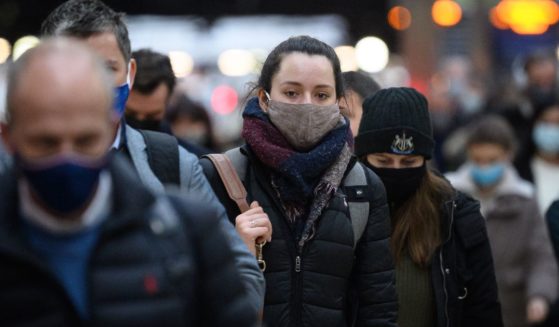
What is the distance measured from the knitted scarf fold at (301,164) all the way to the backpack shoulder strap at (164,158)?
0.66 meters

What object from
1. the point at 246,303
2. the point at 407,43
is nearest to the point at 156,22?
the point at 407,43

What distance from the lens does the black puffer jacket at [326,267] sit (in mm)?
4977

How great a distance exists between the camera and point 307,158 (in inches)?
200

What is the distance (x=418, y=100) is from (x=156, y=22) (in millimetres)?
29104

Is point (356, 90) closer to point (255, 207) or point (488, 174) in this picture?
point (255, 207)

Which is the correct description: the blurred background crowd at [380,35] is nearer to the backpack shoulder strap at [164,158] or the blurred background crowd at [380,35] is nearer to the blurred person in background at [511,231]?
the blurred person in background at [511,231]

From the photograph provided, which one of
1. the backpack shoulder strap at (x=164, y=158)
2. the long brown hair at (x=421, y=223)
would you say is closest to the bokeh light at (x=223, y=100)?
the long brown hair at (x=421, y=223)

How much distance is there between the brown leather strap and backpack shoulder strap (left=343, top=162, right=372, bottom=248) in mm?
440

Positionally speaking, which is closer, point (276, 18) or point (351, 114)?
point (351, 114)

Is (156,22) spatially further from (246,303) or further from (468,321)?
(246,303)

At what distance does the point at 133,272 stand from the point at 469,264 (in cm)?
330

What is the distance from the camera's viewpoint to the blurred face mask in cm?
510

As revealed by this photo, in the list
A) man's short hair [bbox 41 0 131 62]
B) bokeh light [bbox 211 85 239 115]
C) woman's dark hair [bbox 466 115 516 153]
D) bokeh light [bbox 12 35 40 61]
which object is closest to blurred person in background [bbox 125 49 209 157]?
bokeh light [bbox 12 35 40 61]

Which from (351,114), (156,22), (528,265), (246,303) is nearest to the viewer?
(246,303)
